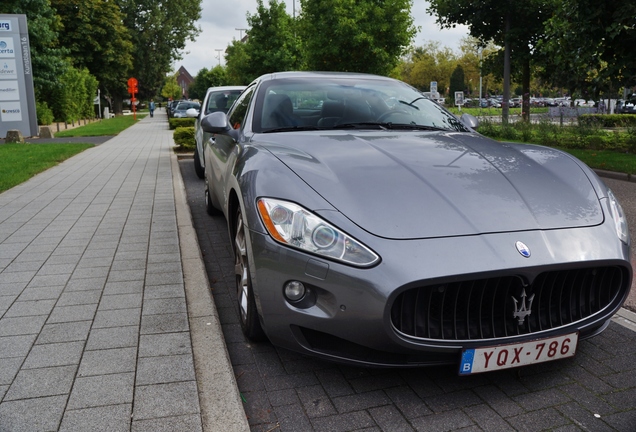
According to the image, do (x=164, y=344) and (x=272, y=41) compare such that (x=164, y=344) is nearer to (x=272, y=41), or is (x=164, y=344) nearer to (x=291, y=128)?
(x=291, y=128)

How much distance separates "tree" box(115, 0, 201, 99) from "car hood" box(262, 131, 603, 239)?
5867 centimetres

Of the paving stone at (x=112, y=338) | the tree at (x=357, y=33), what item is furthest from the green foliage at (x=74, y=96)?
the paving stone at (x=112, y=338)

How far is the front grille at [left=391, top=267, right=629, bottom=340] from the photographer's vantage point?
8.26 ft

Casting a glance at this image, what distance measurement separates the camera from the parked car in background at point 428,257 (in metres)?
2.51

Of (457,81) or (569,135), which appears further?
(457,81)

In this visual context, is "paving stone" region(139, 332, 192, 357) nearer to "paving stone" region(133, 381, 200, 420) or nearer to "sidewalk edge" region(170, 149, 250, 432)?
"sidewalk edge" region(170, 149, 250, 432)

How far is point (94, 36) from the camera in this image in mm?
41938

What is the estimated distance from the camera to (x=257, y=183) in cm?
315

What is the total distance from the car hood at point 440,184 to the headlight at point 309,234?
0.39 ft

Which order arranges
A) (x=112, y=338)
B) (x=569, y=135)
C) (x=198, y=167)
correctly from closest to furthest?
1. (x=112, y=338)
2. (x=198, y=167)
3. (x=569, y=135)

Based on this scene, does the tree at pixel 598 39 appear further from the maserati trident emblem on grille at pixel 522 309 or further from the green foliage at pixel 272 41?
the green foliage at pixel 272 41

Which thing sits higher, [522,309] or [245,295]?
[522,309]

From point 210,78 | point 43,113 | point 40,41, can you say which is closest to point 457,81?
point 210,78

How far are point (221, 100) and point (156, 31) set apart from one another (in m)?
52.3
